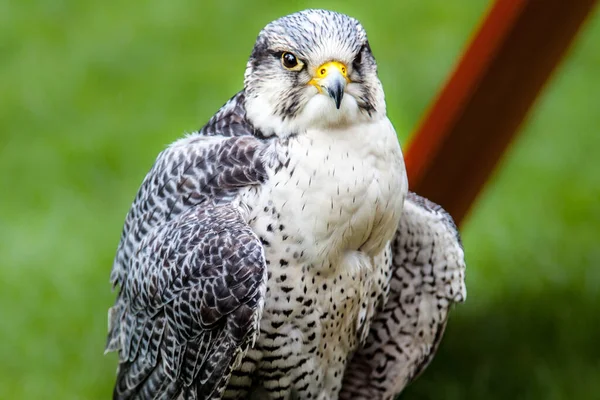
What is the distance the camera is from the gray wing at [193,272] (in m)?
3.29

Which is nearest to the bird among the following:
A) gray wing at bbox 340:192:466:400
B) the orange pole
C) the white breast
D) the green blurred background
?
the white breast

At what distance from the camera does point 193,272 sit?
3367mm

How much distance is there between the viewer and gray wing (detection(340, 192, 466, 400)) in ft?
13.0

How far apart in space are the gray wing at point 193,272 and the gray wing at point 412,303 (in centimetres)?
81

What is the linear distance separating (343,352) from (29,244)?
3.32 m

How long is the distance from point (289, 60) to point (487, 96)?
54.4 inches

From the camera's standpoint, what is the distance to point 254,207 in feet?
11.2

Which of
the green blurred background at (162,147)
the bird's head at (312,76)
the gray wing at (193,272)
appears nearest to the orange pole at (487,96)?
the green blurred background at (162,147)

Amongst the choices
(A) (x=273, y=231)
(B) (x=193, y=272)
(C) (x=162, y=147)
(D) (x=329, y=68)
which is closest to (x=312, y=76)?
(D) (x=329, y=68)

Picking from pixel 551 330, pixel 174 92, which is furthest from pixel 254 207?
pixel 174 92

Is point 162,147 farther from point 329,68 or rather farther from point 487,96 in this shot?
point 329,68

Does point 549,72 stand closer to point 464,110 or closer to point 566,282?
point 464,110

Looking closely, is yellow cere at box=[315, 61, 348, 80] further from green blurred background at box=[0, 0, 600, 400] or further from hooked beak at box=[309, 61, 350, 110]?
green blurred background at box=[0, 0, 600, 400]

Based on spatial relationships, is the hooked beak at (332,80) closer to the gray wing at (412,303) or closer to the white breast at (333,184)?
the white breast at (333,184)
